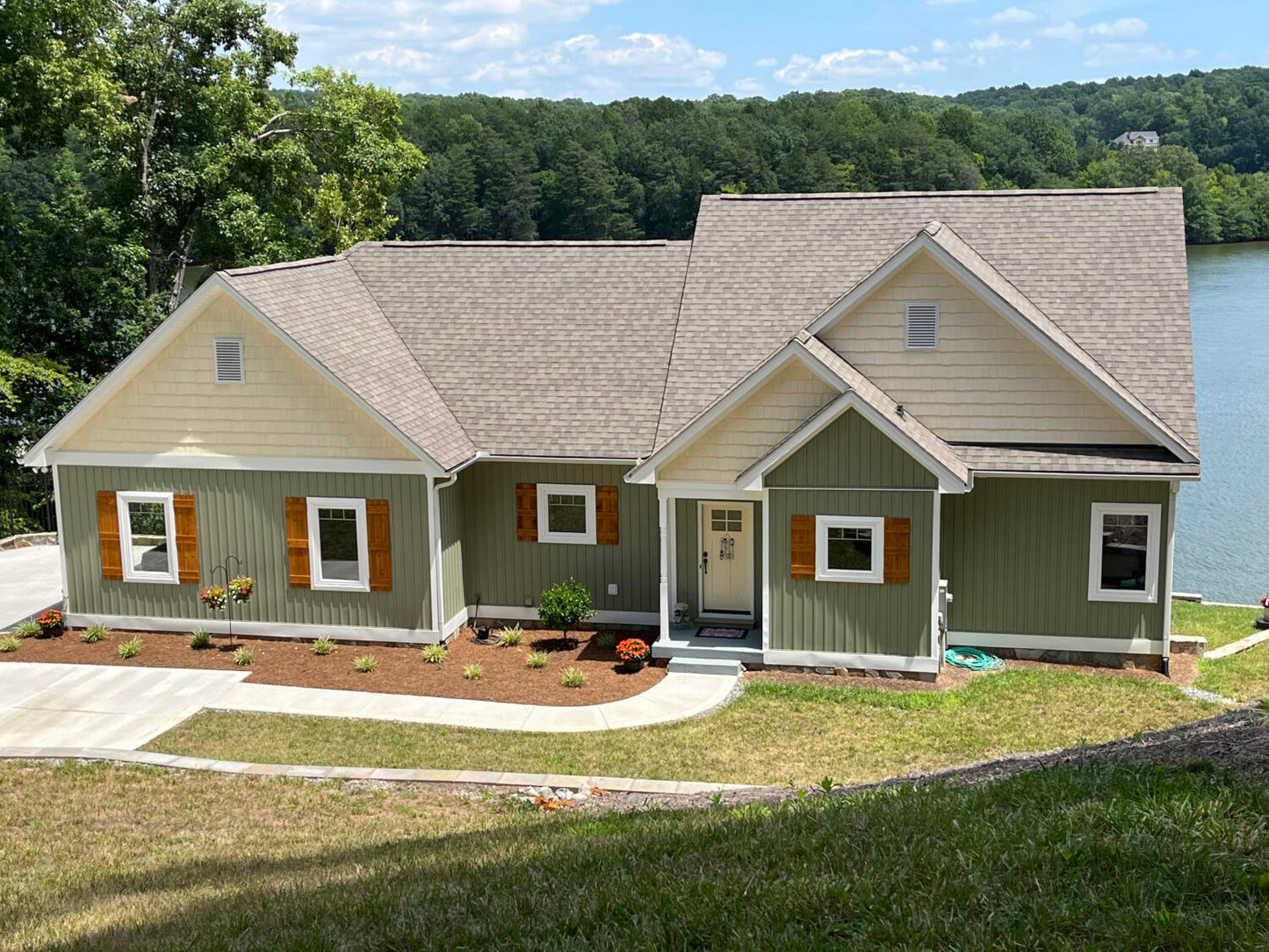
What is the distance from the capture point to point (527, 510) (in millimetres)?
19875

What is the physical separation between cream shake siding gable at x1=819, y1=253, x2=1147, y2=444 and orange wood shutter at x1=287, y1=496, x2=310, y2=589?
812 cm

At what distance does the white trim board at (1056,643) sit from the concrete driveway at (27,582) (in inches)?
581

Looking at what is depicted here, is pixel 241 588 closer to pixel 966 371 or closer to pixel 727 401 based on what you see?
pixel 727 401

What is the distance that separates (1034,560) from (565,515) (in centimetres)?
692

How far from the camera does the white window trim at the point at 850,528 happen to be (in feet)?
56.7

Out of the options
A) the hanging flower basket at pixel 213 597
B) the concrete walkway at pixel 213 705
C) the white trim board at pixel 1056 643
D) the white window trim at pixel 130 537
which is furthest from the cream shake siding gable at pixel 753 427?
the white window trim at pixel 130 537

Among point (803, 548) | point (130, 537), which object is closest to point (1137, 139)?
point (803, 548)

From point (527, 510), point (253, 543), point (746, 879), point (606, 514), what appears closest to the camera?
point (746, 879)

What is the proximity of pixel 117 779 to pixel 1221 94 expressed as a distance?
140 meters

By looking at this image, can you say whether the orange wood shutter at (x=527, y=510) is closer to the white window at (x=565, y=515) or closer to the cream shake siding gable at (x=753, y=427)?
the white window at (x=565, y=515)

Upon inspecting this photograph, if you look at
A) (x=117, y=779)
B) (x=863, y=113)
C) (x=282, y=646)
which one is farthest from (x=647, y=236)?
(x=117, y=779)

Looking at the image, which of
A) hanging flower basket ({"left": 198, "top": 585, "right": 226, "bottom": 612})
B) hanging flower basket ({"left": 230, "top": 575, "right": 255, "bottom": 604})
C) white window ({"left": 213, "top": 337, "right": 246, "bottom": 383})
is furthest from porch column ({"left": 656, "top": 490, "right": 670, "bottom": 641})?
hanging flower basket ({"left": 198, "top": 585, "right": 226, "bottom": 612})

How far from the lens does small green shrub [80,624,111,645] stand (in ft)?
64.6

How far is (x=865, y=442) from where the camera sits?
17.2m
